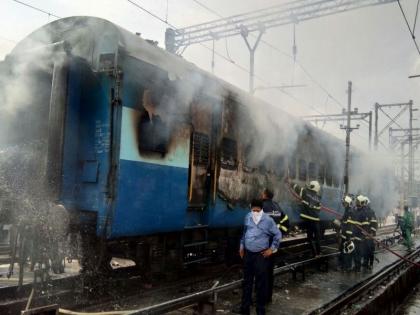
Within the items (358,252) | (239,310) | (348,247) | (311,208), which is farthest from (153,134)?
(358,252)

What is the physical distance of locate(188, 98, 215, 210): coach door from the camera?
7.25 m

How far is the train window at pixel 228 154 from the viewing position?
26.6ft

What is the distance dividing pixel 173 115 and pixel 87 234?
226cm

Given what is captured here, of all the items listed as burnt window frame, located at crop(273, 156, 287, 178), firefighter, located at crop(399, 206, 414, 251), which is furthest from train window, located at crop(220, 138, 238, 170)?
firefighter, located at crop(399, 206, 414, 251)

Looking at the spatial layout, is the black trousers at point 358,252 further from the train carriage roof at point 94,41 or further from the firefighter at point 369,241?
the train carriage roof at point 94,41

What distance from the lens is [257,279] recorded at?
5613 millimetres

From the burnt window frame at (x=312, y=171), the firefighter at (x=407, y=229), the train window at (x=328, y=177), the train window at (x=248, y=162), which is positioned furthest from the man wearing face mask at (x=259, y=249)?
the firefighter at (x=407, y=229)

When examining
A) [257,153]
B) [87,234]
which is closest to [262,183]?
[257,153]

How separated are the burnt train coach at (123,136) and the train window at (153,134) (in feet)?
0.05

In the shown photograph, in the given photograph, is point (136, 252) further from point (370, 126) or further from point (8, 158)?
point (370, 126)

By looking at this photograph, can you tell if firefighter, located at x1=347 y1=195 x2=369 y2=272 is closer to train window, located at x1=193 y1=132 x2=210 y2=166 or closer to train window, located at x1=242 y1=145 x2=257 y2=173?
train window, located at x1=242 y1=145 x2=257 y2=173

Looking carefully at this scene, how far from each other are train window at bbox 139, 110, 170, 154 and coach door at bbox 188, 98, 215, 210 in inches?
32.1

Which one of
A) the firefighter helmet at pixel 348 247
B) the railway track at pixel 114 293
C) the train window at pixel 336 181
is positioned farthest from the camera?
the train window at pixel 336 181

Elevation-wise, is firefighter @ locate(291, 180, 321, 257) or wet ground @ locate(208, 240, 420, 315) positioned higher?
firefighter @ locate(291, 180, 321, 257)
